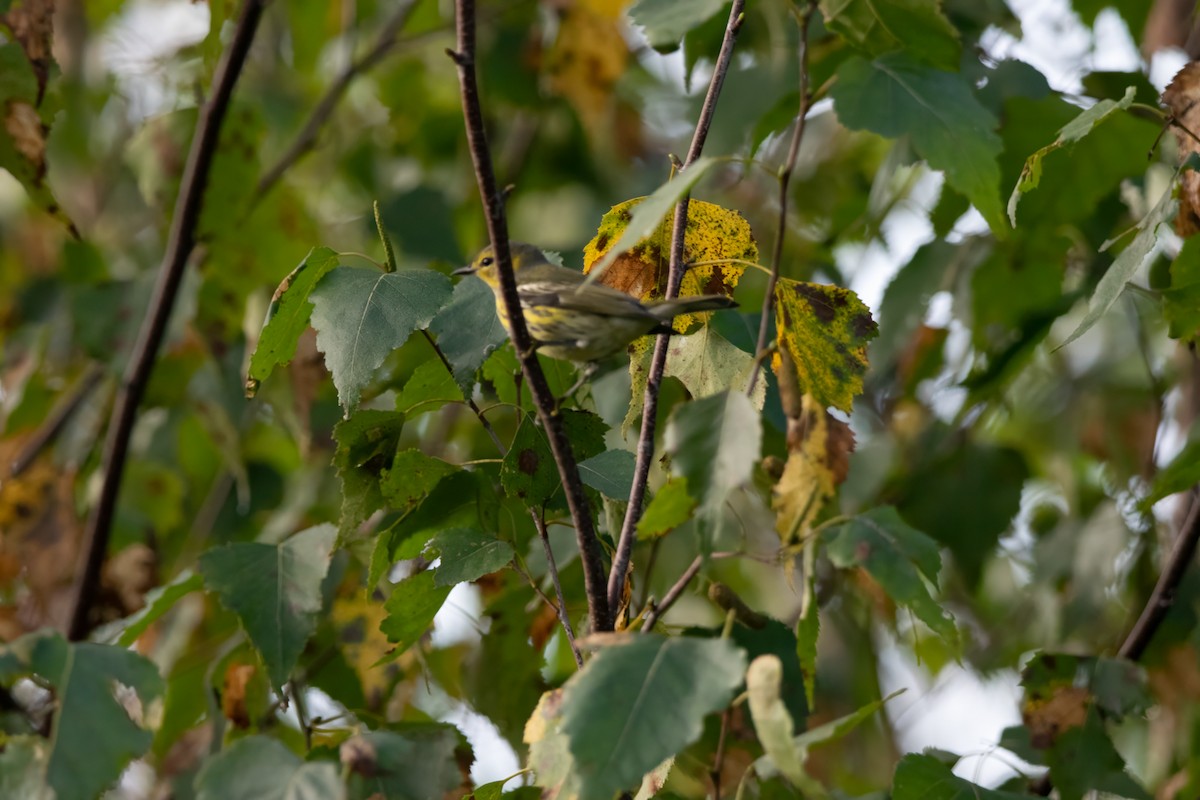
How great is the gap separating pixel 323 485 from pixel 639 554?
111cm

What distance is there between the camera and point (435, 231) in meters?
3.82

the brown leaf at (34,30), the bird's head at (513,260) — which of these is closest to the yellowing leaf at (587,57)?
the bird's head at (513,260)

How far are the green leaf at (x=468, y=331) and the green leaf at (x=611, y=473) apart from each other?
215 mm

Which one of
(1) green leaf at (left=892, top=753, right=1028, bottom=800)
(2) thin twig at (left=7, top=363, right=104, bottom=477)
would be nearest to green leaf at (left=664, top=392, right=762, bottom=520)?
(1) green leaf at (left=892, top=753, right=1028, bottom=800)

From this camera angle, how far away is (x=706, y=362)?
1820 millimetres

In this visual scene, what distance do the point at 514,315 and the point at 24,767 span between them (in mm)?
821

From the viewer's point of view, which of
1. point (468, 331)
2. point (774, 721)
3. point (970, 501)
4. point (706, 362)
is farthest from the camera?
point (970, 501)

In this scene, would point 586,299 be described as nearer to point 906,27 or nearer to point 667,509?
point 906,27

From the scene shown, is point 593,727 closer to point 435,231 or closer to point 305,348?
point 305,348

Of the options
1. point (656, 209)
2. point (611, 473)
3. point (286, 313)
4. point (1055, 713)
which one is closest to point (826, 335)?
point (611, 473)

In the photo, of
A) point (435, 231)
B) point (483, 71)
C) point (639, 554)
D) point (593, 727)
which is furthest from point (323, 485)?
point (593, 727)

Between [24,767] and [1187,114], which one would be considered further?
[1187,114]

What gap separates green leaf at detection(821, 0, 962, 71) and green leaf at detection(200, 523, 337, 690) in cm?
Result: 113

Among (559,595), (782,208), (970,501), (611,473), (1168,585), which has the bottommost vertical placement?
(970,501)
